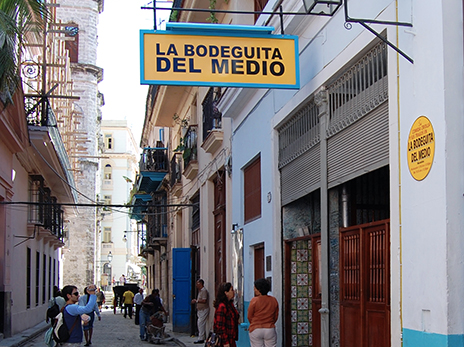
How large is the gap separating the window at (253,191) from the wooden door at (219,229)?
3.21m

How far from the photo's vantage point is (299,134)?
10500mm

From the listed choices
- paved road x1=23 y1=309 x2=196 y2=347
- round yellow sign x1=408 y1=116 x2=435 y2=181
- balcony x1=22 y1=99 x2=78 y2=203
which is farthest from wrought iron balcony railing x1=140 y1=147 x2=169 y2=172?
round yellow sign x1=408 y1=116 x2=435 y2=181

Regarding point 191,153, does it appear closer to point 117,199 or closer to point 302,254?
point 302,254

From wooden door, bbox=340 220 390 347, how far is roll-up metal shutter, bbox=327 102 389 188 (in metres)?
0.66

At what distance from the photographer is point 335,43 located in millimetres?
8672

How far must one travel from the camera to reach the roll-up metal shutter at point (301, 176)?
381 inches

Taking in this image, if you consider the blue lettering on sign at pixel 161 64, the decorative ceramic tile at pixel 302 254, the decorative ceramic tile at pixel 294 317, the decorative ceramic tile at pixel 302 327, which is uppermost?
the blue lettering on sign at pixel 161 64

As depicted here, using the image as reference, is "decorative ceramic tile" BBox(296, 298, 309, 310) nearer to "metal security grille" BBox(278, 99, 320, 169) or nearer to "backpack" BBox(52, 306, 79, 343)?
"metal security grille" BBox(278, 99, 320, 169)

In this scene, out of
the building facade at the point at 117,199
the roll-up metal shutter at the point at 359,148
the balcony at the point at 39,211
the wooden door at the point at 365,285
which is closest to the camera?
the roll-up metal shutter at the point at 359,148

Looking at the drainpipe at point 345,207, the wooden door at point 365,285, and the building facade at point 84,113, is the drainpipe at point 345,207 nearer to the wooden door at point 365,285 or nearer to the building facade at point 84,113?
the wooden door at point 365,285

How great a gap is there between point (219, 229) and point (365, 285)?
10.2 metres

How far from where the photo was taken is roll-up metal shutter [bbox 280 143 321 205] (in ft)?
31.7

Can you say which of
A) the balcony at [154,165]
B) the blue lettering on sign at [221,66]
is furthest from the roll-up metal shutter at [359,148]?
the balcony at [154,165]

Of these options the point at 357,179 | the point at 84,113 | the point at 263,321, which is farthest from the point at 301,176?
the point at 84,113
